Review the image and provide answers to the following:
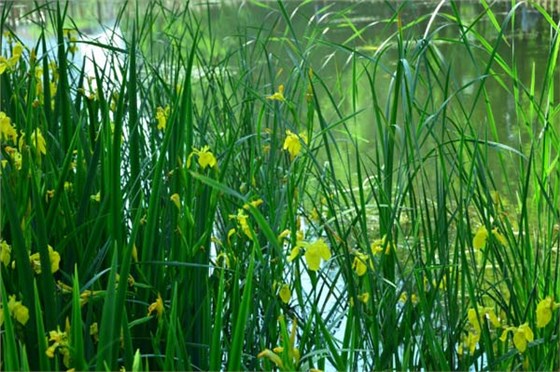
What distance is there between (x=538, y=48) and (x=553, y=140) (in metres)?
4.15

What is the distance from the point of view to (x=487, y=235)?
1428 millimetres

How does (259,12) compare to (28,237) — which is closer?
(28,237)

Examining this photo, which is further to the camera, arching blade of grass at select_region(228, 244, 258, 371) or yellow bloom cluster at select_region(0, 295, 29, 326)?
yellow bloom cluster at select_region(0, 295, 29, 326)

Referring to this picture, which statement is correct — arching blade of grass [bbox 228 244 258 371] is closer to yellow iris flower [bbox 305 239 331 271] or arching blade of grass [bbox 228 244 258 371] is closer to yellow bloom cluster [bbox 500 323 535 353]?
yellow iris flower [bbox 305 239 331 271]

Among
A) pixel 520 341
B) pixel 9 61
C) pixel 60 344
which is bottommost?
pixel 520 341

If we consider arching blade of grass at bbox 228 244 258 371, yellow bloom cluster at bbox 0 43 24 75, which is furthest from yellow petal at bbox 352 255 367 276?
yellow bloom cluster at bbox 0 43 24 75

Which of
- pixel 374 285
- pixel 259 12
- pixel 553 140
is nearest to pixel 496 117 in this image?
pixel 259 12

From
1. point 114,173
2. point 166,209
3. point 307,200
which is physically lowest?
point 307,200

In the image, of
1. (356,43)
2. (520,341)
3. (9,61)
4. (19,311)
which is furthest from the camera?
(356,43)

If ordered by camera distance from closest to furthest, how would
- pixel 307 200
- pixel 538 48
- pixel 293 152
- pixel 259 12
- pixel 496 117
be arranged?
pixel 293 152 < pixel 307 200 < pixel 496 117 < pixel 259 12 < pixel 538 48

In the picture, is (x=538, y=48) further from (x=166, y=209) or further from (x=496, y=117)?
(x=166, y=209)

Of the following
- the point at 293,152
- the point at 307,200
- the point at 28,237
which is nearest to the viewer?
the point at 28,237

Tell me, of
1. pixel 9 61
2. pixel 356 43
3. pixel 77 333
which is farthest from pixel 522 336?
pixel 356 43

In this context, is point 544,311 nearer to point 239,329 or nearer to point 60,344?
point 239,329
